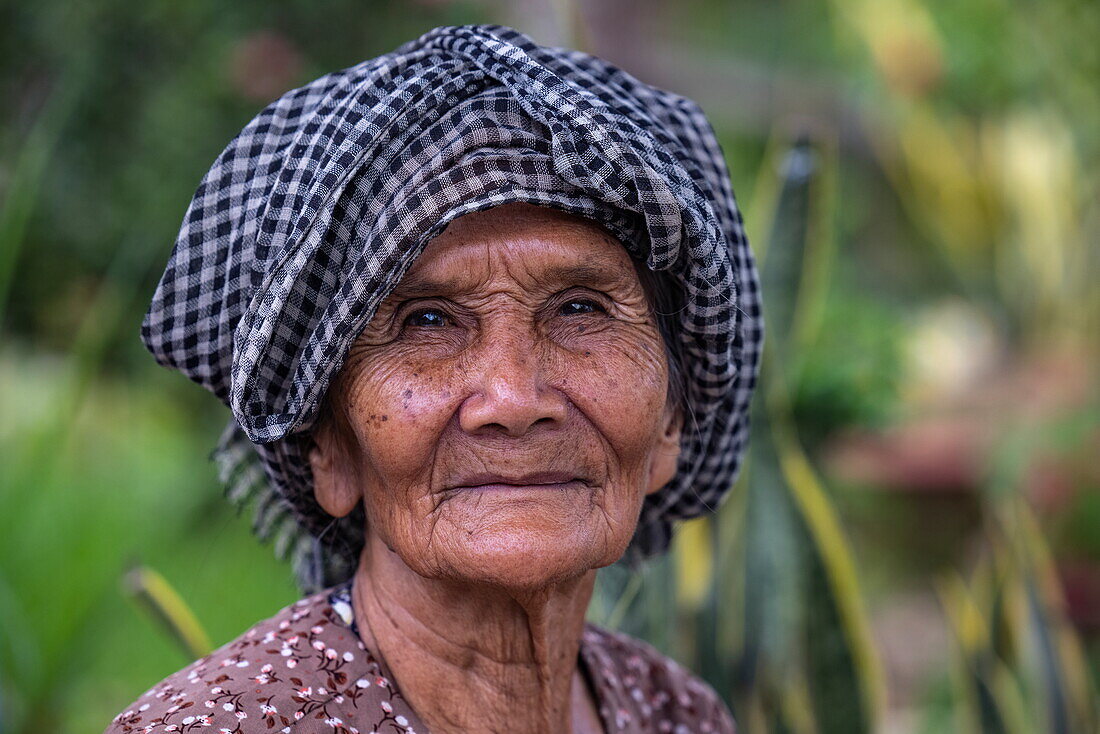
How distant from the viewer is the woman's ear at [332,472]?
1485 millimetres

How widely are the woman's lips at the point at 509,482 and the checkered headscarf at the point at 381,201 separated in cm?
20

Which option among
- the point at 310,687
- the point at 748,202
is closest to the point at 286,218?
the point at 310,687

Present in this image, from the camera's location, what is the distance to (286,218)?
4.43 ft

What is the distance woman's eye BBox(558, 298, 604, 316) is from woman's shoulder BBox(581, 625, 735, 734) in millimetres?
587

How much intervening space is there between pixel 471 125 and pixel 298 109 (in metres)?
0.26

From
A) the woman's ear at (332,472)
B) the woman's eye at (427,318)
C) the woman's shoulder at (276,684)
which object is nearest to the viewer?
the woman's shoulder at (276,684)

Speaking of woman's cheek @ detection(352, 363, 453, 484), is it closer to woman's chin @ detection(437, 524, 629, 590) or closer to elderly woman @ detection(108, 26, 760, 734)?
elderly woman @ detection(108, 26, 760, 734)

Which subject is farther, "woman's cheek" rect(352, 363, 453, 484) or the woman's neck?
the woman's neck

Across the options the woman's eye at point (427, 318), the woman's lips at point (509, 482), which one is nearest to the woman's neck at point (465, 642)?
the woman's lips at point (509, 482)

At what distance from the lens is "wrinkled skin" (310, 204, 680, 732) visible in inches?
52.2

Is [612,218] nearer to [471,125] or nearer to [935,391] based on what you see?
[471,125]

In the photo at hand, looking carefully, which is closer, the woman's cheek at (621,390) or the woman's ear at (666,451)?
the woman's cheek at (621,390)

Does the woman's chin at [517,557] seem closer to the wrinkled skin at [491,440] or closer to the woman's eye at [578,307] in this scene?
the wrinkled skin at [491,440]

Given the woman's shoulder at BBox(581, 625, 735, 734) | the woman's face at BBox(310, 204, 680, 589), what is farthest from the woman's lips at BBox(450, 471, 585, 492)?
the woman's shoulder at BBox(581, 625, 735, 734)
